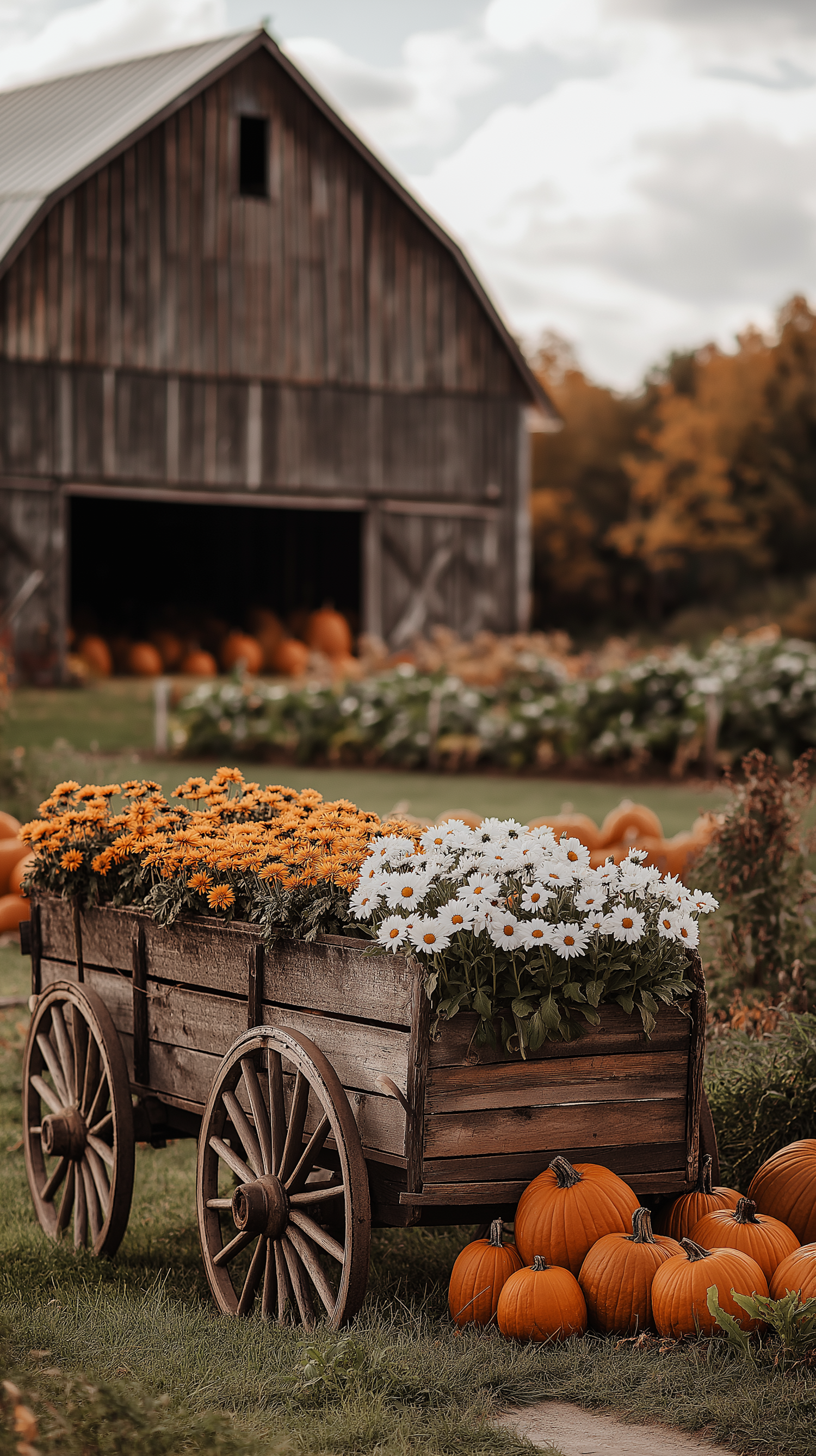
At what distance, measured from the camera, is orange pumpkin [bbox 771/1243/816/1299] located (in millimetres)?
3938

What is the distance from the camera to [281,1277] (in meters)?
4.04

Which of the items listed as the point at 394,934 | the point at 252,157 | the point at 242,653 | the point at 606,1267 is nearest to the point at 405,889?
the point at 394,934

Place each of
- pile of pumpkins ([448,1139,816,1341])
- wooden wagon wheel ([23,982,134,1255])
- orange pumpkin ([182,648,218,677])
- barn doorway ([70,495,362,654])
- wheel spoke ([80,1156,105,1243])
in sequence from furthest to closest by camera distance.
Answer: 1. barn doorway ([70,495,362,654])
2. orange pumpkin ([182,648,218,677])
3. wheel spoke ([80,1156,105,1243])
4. wooden wagon wheel ([23,982,134,1255])
5. pile of pumpkins ([448,1139,816,1341])

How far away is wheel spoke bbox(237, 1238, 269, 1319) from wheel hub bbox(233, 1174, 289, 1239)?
0.20 ft

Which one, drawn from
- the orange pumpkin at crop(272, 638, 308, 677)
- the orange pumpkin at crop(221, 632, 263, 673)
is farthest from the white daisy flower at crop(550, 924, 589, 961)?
the orange pumpkin at crop(221, 632, 263, 673)

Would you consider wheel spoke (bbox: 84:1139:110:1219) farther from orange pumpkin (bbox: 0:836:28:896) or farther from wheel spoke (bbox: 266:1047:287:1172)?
orange pumpkin (bbox: 0:836:28:896)

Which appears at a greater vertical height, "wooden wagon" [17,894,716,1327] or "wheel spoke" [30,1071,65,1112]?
"wooden wagon" [17,894,716,1327]

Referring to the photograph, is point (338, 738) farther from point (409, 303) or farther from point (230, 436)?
point (409, 303)

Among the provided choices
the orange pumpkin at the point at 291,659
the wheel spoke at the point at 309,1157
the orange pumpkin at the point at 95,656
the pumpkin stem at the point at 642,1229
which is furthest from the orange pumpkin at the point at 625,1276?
the orange pumpkin at the point at 291,659

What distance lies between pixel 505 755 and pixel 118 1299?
11.7m

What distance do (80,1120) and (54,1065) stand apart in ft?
1.06

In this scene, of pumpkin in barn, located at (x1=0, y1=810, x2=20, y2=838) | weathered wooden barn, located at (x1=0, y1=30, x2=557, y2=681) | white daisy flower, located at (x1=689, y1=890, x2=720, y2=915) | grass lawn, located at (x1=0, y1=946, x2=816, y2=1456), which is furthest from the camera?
weathered wooden barn, located at (x1=0, y1=30, x2=557, y2=681)

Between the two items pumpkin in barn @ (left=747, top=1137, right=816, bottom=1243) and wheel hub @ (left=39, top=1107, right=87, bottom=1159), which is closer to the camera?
pumpkin in barn @ (left=747, top=1137, right=816, bottom=1243)

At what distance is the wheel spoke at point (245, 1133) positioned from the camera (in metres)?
4.20
